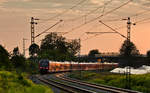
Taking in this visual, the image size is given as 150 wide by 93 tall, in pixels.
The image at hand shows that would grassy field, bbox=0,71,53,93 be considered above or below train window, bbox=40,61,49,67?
below

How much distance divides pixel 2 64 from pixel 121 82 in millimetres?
14539

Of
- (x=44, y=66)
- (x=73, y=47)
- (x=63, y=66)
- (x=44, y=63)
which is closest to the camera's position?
(x=44, y=63)

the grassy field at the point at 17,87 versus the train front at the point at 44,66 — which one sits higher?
the train front at the point at 44,66

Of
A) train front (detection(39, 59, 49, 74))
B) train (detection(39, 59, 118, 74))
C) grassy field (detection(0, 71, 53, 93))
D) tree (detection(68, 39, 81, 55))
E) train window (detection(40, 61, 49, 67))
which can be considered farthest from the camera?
tree (detection(68, 39, 81, 55))

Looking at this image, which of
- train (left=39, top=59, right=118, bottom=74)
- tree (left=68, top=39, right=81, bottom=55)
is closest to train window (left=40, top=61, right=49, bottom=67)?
train (left=39, top=59, right=118, bottom=74)

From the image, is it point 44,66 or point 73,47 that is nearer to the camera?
point 44,66

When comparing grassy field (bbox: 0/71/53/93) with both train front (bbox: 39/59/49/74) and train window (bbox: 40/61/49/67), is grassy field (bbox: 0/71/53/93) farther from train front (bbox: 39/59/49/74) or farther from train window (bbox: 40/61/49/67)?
train front (bbox: 39/59/49/74)

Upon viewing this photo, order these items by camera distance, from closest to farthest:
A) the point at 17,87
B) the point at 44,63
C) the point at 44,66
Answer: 1. the point at 17,87
2. the point at 44,63
3. the point at 44,66

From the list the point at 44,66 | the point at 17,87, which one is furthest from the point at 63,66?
the point at 17,87

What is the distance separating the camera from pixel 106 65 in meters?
111

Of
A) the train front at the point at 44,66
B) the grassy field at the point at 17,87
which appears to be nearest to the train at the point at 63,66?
the train front at the point at 44,66

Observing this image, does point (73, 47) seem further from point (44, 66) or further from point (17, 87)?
point (17, 87)

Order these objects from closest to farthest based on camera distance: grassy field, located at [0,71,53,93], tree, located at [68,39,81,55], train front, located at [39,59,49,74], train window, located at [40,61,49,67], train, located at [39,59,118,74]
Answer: grassy field, located at [0,71,53,93]
train window, located at [40,61,49,67]
train front, located at [39,59,49,74]
train, located at [39,59,118,74]
tree, located at [68,39,81,55]

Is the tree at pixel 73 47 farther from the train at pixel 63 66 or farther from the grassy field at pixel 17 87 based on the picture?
the grassy field at pixel 17 87
